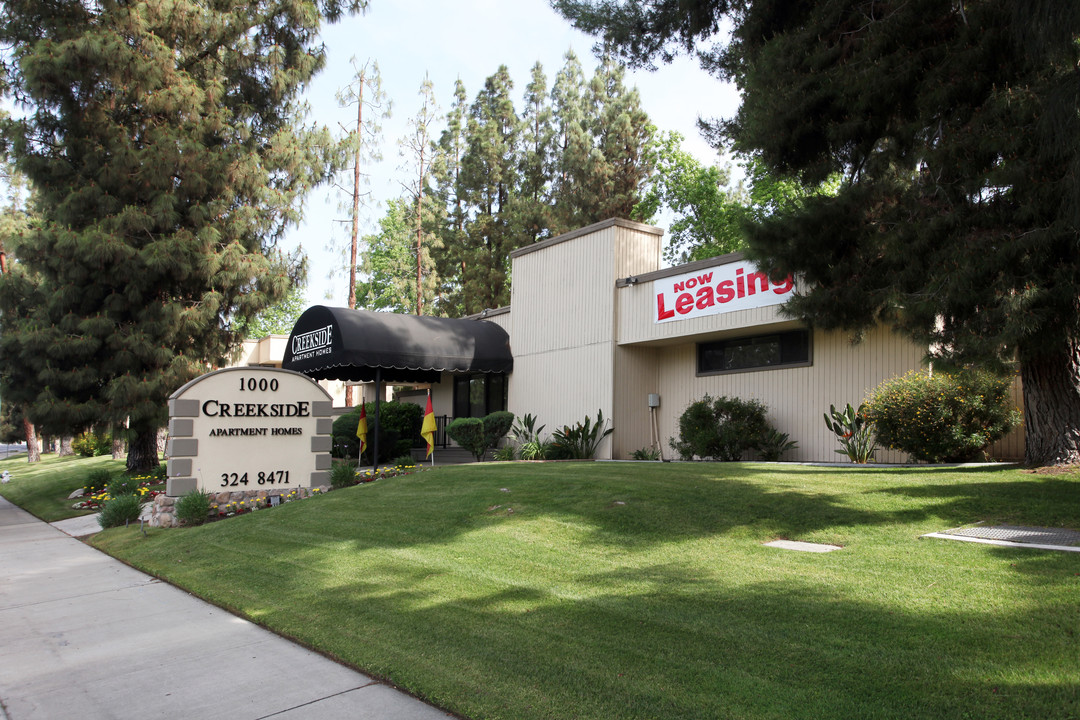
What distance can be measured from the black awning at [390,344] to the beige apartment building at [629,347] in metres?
0.03

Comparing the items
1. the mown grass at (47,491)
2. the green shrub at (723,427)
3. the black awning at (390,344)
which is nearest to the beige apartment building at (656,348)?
the green shrub at (723,427)

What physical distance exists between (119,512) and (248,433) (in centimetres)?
240

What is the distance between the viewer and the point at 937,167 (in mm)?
7727

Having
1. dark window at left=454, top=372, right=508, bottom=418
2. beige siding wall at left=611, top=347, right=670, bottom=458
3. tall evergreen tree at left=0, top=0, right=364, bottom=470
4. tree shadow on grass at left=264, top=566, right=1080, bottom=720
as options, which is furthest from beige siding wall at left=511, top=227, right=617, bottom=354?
tree shadow on grass at left=264, top=566, right=1080, bottom=720

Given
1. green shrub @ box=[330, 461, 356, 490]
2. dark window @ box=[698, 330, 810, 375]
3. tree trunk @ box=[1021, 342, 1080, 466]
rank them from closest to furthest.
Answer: tree trunk @ box=[1021, 342, 1080, 466] → green shrub @ box=[330, 461, 356, 490] → dark window @ box=[698, 330, 810, 375]

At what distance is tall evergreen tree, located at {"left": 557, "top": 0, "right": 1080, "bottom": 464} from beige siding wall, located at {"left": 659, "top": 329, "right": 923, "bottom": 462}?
3.19 meters

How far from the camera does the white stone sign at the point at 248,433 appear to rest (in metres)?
11.4

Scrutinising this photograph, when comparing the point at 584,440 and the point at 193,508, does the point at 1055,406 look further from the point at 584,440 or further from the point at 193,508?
the point at 193,508

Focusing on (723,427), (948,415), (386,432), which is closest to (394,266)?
(386,432)

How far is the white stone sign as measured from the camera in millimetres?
11445

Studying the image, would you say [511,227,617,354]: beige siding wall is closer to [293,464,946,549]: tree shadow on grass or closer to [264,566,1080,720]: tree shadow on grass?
[293,464,946,549]: tree shadow on grass

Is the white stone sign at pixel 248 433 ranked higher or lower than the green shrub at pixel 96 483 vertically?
higher

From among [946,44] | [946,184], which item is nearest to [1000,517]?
[946,184]

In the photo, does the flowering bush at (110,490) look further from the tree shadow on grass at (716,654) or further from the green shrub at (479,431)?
the tree shadow on grass at (716,654)
